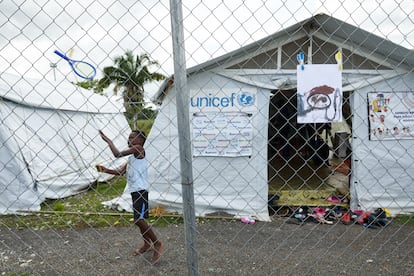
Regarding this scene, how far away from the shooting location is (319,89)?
66.2 inches

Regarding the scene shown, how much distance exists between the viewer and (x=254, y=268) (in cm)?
344

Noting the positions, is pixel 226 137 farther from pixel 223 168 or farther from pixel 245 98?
pixel 245 98

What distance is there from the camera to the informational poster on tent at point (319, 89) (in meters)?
1.67

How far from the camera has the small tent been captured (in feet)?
17.1

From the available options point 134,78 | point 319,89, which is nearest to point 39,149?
point 134,78

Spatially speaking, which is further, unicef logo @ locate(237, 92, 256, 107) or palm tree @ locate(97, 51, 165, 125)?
unicef logo @ locate(237, 92, 256, 107)

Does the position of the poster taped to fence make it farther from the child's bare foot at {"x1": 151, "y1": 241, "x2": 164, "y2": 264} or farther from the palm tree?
the palm tree

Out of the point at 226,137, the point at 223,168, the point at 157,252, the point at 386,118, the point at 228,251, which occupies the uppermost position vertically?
the point at 386,118

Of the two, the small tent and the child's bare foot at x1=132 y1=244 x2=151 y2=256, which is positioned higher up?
the small tent

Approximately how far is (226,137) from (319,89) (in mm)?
3675

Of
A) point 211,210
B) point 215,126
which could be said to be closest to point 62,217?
point 211,210

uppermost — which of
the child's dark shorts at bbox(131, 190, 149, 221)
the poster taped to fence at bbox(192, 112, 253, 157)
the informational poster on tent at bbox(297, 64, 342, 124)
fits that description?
the informational poster on tent at bbox(297, 64, 342, 124)

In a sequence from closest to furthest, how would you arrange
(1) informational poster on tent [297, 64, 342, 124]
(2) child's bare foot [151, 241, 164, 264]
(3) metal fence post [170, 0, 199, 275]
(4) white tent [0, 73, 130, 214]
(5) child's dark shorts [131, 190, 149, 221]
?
(3) metal fence post [170, 0, 199, 275] → (1) informational poster on tent [297, 64, 342, 124] → (2) child's bare foot [151, 241, 164, 264] → (5) child's dark shorts [131, 190, 149, 221] → (4) white tent [0, 73, 130, 214]

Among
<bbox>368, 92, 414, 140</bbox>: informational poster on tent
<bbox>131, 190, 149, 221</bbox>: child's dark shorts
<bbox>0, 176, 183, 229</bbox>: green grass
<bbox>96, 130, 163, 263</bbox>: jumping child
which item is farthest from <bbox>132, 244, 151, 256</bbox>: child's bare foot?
<bbox>368, 92, 414, 140</bbox>: informational poster on tent
